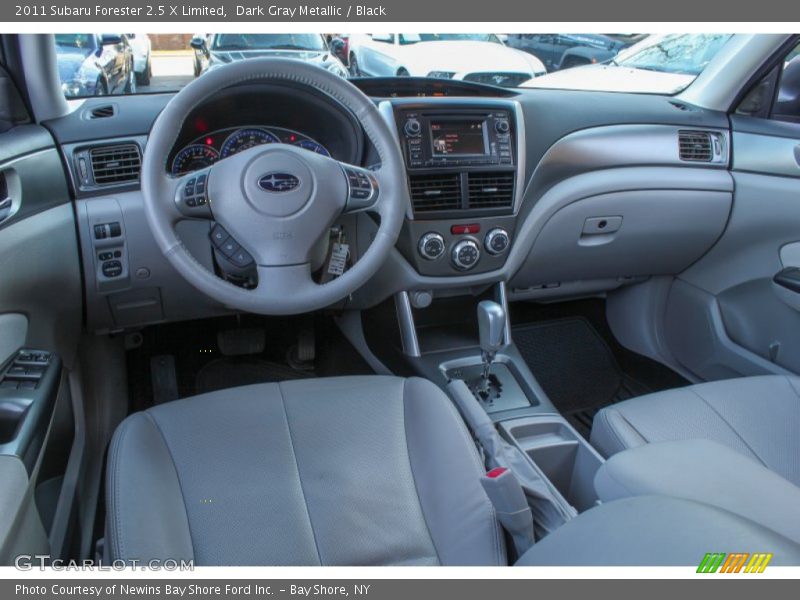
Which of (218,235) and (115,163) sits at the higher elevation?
(115,163)

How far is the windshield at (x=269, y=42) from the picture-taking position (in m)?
2.06

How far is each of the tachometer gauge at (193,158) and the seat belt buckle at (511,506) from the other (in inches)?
41.9

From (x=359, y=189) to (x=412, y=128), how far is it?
0.47 m

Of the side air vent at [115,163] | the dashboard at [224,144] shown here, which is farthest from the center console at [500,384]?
the side air vent at [115,163]

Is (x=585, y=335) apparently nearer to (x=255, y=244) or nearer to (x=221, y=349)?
(x=221, y=349)

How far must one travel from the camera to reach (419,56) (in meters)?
2.52

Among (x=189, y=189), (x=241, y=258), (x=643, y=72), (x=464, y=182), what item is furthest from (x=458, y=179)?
(x=643, y=72)

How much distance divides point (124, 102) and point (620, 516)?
1.73 meters

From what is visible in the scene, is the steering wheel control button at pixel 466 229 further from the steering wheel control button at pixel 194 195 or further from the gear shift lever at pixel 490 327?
the steering wheel control button at pixel 194 195

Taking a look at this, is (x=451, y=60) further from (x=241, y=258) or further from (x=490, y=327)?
(x=241, y=258)

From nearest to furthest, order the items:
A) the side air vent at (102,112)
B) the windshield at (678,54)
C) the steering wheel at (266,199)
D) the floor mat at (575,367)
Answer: the steering wheel at (266,199)
the side air vent at (102,112)
the windshield at (678,54)
the floor mat at (575,367)

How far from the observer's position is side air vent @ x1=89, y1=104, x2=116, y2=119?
182 cm

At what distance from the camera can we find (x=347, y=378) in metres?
1.66

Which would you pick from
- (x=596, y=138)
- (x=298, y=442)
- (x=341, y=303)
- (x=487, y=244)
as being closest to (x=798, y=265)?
(x=596, y=138)
